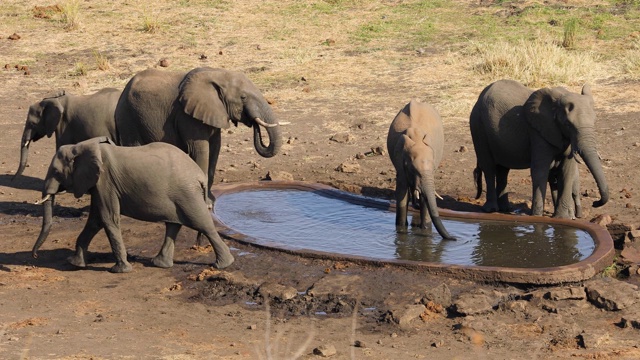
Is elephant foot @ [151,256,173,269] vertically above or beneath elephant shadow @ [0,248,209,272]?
above

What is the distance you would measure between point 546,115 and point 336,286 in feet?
10.6

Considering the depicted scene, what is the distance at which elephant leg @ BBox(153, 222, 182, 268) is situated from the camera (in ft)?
32.6

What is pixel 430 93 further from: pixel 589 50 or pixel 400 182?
pixel 400 182

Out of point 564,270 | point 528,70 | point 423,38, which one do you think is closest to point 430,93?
point 528,70

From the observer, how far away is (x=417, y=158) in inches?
413


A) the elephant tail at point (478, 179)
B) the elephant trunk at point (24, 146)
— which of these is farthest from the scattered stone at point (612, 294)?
the elephant trunk at point (24, 146)

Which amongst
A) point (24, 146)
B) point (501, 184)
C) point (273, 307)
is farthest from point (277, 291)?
point (24, 146)

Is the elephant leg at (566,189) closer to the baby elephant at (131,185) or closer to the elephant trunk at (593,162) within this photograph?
the elephant trunk at (593,162)

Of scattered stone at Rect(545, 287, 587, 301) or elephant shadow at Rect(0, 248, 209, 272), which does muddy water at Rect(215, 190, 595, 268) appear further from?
elephant shadow at Rect(0, 248, 209, 272)

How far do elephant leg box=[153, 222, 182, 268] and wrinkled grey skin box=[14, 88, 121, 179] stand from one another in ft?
8.88

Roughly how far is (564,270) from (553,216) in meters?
2.29

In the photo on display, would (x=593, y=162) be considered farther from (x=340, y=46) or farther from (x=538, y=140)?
(x=340, y=46)

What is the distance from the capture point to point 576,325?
8367 mm

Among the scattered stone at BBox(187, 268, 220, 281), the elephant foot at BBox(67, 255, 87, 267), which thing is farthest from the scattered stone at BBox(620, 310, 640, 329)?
the elephant foot at BBox(67, 255, 87, 267)
